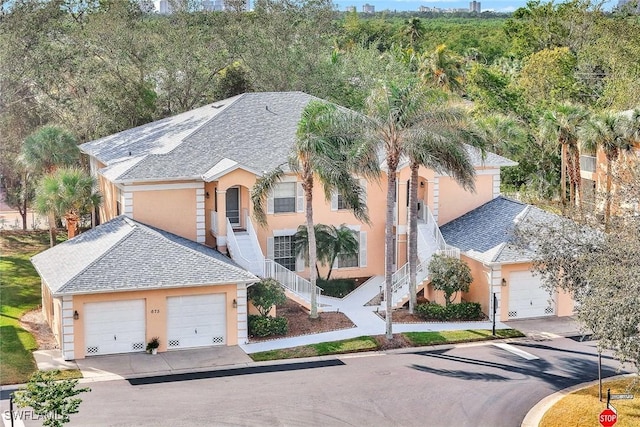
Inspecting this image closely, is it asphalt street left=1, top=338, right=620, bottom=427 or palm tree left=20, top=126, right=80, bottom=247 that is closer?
asphalt street left=1, top=338, right=620, bottom=427

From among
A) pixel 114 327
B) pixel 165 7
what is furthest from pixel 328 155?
pixel 165 7

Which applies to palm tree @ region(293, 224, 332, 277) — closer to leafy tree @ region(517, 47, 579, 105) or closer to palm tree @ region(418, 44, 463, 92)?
leafy tree @ region(517, 47, 579, 105)

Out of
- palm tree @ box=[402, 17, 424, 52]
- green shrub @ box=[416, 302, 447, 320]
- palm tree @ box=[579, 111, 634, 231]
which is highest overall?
palm tree @ box=[402, 17, 424, 52]

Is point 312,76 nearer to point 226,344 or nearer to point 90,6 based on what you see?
point 90,6

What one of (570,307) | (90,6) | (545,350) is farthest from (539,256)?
(90,6)

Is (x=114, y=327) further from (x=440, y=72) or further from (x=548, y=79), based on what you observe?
(x=548, y=79)

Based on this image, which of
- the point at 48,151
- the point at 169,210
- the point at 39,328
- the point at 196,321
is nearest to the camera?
the point at 196,321

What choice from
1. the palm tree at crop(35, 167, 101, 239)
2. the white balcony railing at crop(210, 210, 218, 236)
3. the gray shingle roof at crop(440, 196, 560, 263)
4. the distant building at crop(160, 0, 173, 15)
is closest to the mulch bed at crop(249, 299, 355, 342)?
the white balcony railing at crop(210, 210, 218, 236)
